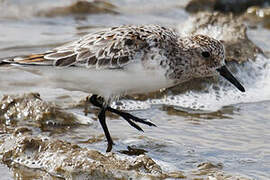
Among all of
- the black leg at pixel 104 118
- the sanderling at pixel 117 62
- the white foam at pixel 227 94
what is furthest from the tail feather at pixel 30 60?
the white foam at pixel 227 94

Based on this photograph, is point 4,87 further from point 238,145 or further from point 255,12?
point 255,12

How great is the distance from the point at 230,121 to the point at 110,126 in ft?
4.56

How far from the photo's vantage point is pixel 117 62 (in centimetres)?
569

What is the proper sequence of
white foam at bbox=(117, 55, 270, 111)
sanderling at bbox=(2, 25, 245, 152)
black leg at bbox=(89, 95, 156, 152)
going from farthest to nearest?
white foam at bbox=(117, 55, 270, 111)
black leg at bbox=(89, 95, 156, 152)
sanderling at bbox=(2, 25, 245, 152)

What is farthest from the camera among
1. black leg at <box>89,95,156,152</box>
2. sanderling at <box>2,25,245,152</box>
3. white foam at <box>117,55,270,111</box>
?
white foam at <box>117,55,270,111</box>

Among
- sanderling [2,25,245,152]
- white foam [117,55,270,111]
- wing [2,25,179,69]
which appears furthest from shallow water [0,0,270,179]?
wing [2,25,179,69]

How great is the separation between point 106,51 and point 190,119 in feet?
5.24

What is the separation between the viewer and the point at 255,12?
39.9ft

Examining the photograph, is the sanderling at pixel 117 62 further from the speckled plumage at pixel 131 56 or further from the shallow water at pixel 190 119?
the shallow water at pixel 190 119

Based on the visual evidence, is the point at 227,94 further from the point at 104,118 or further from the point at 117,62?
the point at 117,62

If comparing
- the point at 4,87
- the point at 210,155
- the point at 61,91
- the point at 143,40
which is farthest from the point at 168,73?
the point at 4,87

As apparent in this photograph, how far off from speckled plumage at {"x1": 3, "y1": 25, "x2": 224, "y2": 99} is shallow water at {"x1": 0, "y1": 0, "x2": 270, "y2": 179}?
65 cm

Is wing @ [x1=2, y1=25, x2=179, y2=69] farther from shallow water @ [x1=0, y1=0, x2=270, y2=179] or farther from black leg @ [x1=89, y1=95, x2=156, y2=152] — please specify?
shallow water @ [x1=0, y1=0, x2=270, y2=179]

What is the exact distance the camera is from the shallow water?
18.6ft
